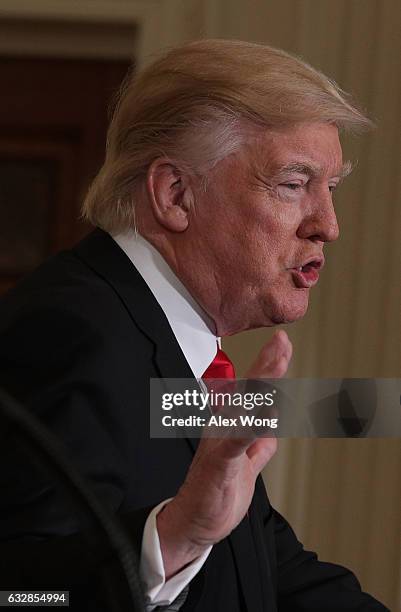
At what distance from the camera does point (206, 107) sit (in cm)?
114

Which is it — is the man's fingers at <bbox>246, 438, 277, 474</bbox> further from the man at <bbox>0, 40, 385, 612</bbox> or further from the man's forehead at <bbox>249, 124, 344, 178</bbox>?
the man's forehead at <bbox>249, 124, 344, 178</bbox>

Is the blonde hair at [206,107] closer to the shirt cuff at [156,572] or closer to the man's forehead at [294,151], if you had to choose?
the man's forehead at [294,151]

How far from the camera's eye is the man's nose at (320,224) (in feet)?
3.74

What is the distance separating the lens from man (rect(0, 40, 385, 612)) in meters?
0.92

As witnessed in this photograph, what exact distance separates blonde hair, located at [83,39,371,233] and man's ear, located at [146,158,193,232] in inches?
0.5

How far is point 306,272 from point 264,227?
0.23ft

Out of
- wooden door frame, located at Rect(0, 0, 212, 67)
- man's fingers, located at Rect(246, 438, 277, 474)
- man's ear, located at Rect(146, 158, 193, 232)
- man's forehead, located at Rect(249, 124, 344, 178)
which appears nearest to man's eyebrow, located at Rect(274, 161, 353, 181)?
man's forehead, located at Rect(249, 124, 344, 178)

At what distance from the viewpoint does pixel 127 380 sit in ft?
3.05

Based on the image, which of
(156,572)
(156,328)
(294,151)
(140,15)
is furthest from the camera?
(140,15)

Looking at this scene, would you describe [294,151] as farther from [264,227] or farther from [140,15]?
[140,15]

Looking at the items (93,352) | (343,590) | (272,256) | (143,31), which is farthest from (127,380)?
(143,31)

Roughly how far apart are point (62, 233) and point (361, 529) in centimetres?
93

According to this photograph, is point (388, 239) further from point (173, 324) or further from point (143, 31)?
point (173, 324)

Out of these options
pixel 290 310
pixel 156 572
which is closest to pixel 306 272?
pixel 290 310
